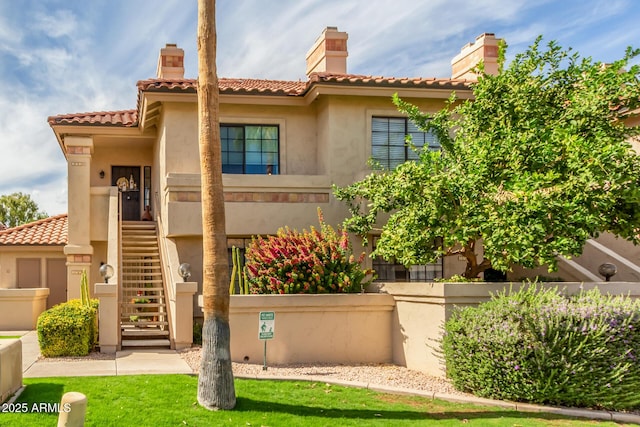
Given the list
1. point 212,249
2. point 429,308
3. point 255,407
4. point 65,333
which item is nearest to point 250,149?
point 65,333

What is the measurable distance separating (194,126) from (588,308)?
34.4ft

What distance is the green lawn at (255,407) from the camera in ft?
28.6

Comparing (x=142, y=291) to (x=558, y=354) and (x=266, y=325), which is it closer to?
(x=266, y=325)

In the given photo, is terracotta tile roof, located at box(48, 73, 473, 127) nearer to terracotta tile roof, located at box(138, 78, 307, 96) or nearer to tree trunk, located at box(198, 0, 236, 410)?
terracotta tile roof, located at box(138, 78, 307, 96)

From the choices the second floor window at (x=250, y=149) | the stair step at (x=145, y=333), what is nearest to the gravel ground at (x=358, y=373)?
the stair step at (x=145, y=333)

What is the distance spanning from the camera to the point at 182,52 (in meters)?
20.8

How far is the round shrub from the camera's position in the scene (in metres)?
10.3

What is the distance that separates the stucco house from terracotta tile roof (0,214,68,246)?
2732 mm

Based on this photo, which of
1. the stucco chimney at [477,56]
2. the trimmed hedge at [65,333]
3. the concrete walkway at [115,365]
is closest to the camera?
the concrete walkway at [115,365]

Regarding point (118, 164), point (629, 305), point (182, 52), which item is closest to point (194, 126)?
point (182, 52)

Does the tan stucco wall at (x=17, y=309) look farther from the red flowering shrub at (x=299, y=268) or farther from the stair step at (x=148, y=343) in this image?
the red flowering shrub at (x=299, y=268)

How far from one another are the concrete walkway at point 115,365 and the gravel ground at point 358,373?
343 mm

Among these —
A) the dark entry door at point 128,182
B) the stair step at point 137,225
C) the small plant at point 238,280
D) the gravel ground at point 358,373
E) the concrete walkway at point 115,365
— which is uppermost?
the dark entry door at point 128,182

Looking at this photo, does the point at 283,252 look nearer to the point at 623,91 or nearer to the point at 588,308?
the point at 588,308
